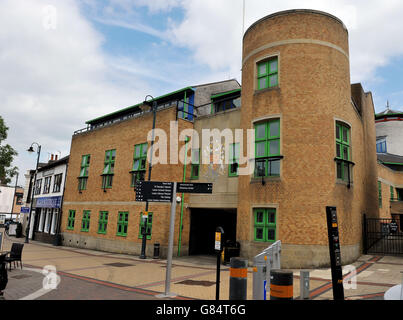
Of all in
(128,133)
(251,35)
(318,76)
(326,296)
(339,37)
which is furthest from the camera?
(128,133)

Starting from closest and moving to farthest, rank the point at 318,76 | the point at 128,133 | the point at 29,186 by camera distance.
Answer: the point at 318,76 < the point at 128,133 < the point at 29,186

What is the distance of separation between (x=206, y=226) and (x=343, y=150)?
31.9ft

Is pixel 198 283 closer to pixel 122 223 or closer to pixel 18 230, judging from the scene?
pixel 122 223

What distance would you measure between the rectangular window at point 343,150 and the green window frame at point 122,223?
44.2 feet

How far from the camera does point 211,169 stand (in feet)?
59.3

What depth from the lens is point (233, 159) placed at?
17.1 meters

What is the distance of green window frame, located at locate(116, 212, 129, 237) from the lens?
2051cm

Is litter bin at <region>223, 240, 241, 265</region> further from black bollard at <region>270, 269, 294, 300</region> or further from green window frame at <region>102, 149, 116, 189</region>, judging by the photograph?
green window frame at <region>102, 149, 116, 189</region>

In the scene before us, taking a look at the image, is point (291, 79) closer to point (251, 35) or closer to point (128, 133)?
point (251, 35)

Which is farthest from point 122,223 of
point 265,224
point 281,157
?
point 281,157

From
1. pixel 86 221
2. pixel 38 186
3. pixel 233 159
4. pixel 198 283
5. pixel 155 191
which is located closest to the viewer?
pixel 155 191

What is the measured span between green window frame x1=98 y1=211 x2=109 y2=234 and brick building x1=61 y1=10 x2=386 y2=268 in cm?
157

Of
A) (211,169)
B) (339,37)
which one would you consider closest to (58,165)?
(211,169)
